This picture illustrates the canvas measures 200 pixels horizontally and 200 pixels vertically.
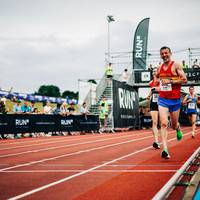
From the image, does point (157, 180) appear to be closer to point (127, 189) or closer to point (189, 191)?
point (127, 189)

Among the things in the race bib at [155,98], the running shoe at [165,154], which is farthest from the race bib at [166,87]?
the race bib at [155,98]

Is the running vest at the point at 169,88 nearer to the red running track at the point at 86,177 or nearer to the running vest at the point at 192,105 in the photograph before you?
the red running track at the point at 86,177

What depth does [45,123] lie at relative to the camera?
2320 centimetres

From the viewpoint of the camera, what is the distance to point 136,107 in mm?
35531

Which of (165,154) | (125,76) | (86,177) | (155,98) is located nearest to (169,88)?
(165,154)

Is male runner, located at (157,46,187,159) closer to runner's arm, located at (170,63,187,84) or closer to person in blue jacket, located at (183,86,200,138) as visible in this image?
runner's arm, located at (170,63,187,84)

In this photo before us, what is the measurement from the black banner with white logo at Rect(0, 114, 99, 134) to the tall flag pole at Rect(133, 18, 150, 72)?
8.94 metres

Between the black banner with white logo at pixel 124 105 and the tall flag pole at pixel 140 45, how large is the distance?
2086 mm

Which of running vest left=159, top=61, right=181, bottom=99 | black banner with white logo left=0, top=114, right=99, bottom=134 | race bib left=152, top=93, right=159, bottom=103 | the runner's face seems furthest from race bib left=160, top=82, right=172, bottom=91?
black banner with white logo left=0, top=114, right=99, bottom=134

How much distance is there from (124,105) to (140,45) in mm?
6522

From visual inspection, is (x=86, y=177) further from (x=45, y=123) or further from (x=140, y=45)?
(x=140, y=45)

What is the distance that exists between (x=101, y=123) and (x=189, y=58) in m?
10.8

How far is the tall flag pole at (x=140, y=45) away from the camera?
35.1m

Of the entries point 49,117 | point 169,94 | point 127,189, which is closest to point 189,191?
point 127,189
